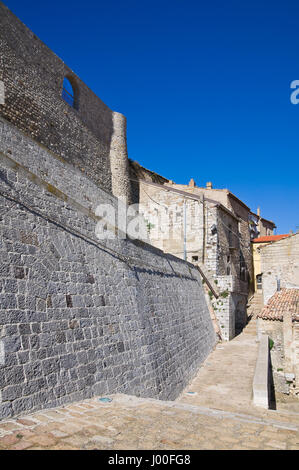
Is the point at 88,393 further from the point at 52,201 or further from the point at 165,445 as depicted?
the point at 52,201

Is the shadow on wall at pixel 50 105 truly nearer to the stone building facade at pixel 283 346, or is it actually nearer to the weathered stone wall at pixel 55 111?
the weathered stone wall at pixel 55 111

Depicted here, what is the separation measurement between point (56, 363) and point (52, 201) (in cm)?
304

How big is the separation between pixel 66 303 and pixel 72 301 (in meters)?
0.20

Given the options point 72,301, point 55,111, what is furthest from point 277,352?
point 55,111

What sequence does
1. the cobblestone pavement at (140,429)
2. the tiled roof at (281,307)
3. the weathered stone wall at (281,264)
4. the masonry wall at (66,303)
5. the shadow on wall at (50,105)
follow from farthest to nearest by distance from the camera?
the weathered stone wall at (281,264)
the shadow on wall at (50,105)
the tiled roof at (281,307)
the masonry wall at (66,303)
the cobblestone pavement at (140,429)

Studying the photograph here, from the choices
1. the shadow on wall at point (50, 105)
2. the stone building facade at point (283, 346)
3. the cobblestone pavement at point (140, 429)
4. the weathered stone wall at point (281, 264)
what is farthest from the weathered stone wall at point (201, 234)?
the cobblestone pavement at point (140, 429)

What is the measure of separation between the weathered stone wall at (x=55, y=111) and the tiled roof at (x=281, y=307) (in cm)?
1331

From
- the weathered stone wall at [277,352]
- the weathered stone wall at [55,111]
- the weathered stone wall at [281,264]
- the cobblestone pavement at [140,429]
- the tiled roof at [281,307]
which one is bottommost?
the weathered stone wall at [277,352]

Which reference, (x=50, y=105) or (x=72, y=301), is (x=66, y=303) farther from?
(x=50, y=105)

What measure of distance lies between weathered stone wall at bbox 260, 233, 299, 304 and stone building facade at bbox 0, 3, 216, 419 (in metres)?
11.9

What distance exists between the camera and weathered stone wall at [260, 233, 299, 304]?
2333 cm

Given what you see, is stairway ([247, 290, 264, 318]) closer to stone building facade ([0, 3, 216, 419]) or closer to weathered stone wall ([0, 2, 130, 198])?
stone building facade ([0, 3, 216, 419])

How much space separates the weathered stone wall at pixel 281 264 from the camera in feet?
76.5

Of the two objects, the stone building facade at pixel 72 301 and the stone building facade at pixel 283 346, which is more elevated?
the stone building facade at pixel 72 301
